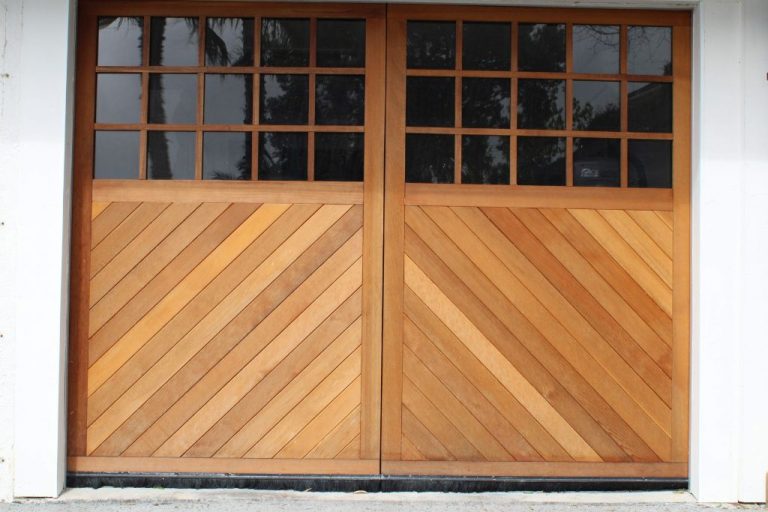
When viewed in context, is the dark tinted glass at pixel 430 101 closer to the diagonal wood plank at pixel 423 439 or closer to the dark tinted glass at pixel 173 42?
the dark tinted glass at pixel 173 42

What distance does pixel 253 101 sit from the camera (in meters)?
4.41

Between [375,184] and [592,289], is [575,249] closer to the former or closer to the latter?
[592,289]

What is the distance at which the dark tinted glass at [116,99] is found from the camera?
4.43 metres

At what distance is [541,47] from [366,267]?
1585 mm

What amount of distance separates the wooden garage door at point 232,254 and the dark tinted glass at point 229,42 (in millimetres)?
13

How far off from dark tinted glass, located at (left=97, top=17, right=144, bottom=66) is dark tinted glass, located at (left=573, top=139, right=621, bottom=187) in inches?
99.2

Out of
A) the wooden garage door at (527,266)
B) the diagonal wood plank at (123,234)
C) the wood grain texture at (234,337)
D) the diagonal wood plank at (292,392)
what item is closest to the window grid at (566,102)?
the wooden garage door at (527,266)

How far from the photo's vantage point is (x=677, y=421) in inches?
173

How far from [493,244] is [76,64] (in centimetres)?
252

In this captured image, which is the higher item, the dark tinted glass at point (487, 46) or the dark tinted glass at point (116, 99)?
the dark tinted glass at point (487, 46)

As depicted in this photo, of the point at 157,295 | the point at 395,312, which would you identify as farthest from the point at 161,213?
the point at 395,312

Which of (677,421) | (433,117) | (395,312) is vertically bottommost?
(677,421)

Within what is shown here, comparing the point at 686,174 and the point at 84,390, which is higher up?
the point at 686,174

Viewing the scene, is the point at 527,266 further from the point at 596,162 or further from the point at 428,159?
the point at 428,159
